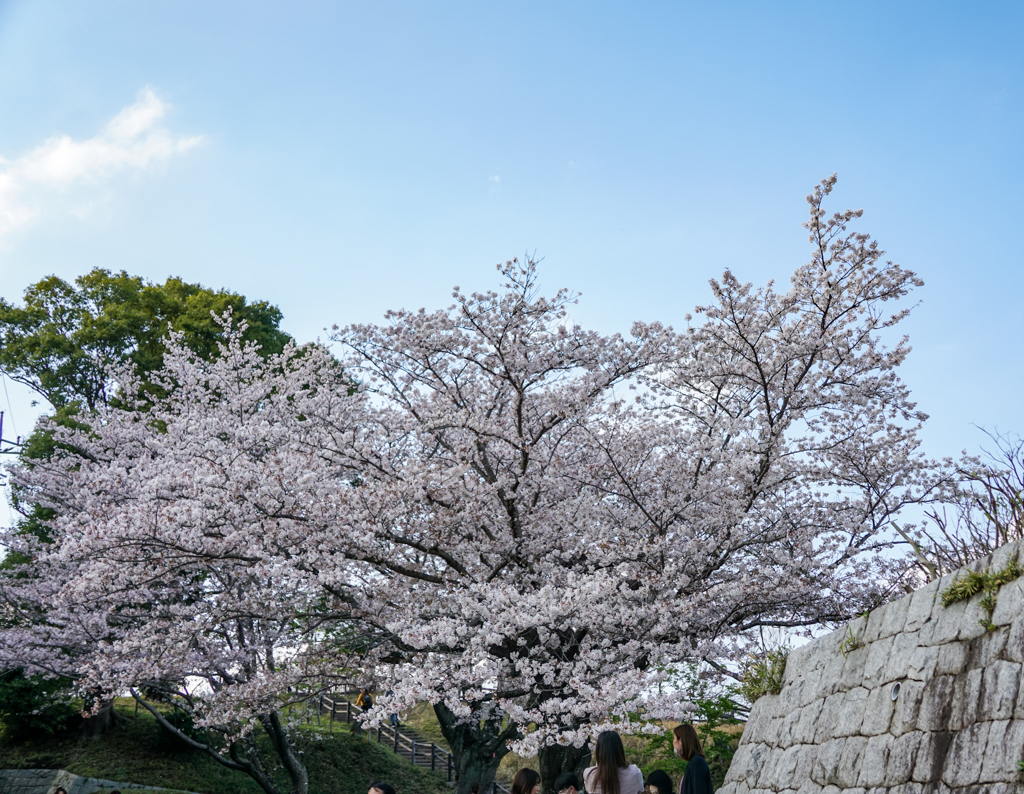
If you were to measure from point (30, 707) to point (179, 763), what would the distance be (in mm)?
3134

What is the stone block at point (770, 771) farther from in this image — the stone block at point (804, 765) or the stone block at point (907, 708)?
the stone block at point (907, 708)

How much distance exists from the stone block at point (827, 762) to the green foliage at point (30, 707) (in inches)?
572

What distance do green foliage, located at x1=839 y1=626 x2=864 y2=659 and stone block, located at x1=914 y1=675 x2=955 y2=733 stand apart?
943 millimetres

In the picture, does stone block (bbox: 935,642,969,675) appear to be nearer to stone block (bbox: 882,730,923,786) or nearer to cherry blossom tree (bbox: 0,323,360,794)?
stone block (bbox: 882,730,923,786)

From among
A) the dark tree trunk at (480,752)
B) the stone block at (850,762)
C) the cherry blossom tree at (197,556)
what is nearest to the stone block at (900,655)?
the stone block at (850,762)

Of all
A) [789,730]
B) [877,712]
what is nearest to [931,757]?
[877,712]

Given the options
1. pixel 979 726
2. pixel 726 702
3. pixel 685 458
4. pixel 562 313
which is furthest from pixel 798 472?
pixel 979 726

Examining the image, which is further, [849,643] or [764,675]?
[764,675]

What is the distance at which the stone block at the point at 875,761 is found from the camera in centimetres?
416

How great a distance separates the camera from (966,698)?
12.3 feet

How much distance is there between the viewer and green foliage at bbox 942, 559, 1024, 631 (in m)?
3.82

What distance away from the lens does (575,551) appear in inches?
366

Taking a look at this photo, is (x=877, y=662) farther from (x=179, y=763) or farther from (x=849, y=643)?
(x=179, y=763)

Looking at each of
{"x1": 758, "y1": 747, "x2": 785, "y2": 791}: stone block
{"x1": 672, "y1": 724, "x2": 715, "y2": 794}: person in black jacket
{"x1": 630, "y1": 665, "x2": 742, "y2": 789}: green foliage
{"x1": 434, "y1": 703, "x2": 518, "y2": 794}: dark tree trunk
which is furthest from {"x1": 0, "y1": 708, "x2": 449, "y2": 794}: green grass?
{"x1": 672, "y1": 724, "x2": 715, "y2": 794}: person in black jacket
